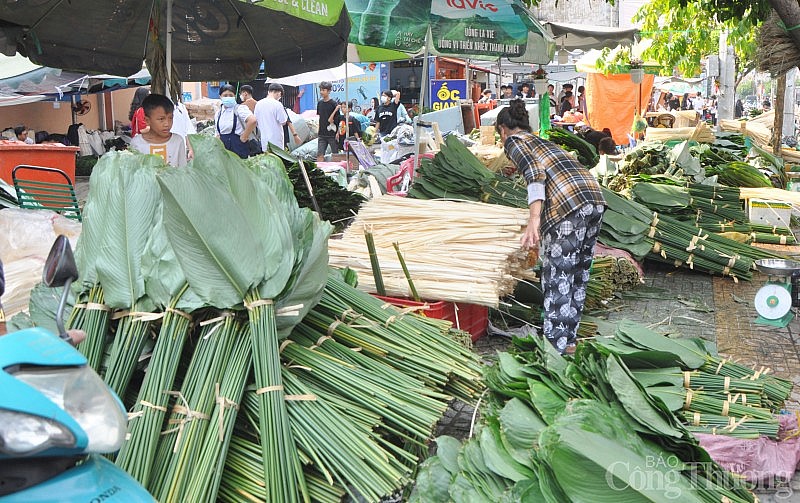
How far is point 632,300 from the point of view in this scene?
7227mm

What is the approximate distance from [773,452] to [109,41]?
20.9 ft

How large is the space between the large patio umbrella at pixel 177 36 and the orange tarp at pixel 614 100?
1403cm

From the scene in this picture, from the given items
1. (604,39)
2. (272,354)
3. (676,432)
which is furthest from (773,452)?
(604,39)

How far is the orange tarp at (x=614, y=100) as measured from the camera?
20.1 metres

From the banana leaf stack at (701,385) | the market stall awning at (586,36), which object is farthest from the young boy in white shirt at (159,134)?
the market stall awning at (586,36)

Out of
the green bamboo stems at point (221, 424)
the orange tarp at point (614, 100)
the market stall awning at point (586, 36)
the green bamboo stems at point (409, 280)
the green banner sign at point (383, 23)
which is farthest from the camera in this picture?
the orange tarp at point (614, 100)

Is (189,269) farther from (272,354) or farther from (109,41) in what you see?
(109,41)

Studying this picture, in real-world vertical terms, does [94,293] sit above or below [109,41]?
below

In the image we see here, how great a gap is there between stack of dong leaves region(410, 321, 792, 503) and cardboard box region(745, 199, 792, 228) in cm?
530

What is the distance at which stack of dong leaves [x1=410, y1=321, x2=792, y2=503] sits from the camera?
8.56ft

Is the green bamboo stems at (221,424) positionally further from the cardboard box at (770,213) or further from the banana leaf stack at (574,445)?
the cardboard box at (770,213)

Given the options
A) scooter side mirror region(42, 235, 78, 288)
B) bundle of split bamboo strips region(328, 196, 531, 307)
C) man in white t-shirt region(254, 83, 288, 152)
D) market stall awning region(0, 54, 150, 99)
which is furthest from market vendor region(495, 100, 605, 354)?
market stall awning region(0, 54, 150, 99)

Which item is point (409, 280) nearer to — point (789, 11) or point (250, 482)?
point (250, 482)

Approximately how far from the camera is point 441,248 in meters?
5.38
